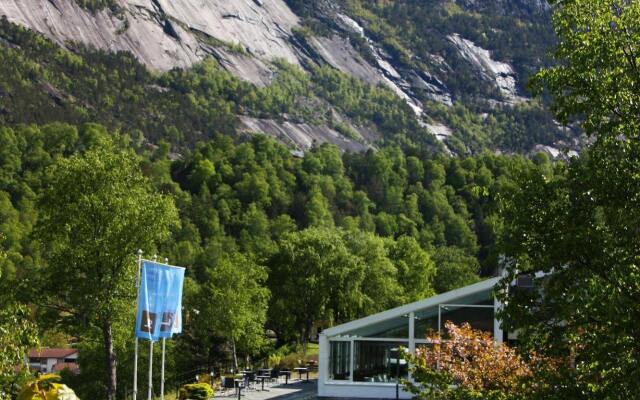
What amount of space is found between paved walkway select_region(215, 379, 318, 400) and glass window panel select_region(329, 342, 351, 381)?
1463 millimetres

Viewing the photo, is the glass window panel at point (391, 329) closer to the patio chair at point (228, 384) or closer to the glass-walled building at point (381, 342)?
the glass-walled building at point (381, 342)

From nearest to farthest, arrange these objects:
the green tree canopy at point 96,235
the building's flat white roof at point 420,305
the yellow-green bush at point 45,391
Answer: the yellow-green bush at point 45,391 → the green tree canopy at point 96,235 → the building's flat white roof at point 420,305

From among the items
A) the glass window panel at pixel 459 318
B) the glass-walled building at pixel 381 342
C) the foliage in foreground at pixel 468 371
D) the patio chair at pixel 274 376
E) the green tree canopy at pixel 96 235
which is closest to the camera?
the foliage in foreground at pixel 468 371

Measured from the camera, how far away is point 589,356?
54.9ft

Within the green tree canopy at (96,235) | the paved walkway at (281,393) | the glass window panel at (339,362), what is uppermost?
the green tree canopy at (96,235)

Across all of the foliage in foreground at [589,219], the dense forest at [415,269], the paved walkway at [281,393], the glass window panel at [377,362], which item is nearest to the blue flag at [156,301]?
the dense forest at [415,269]

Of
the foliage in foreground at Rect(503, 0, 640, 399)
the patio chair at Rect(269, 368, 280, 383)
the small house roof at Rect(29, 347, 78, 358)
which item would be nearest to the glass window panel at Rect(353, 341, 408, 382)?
the patio chair at Rect(269, 368, 280, 383)

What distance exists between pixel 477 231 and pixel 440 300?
139m

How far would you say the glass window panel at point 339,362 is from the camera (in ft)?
153

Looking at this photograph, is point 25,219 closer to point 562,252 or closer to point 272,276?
point 272,276

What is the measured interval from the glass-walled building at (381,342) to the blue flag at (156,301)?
531 inches

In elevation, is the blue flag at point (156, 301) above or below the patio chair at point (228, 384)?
above

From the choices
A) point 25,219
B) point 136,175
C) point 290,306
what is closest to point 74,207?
point 136,175

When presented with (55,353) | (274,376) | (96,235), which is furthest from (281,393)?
(55,353)
